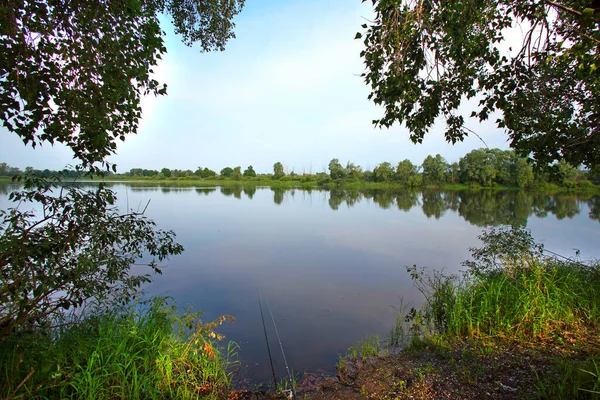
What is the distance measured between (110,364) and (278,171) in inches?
2655

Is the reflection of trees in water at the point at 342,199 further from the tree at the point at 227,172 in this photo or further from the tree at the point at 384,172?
the tree at the point at 227,172

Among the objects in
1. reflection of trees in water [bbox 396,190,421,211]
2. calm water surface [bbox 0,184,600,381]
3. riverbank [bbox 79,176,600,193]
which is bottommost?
calm water surface [bbox 0,184,600,381]

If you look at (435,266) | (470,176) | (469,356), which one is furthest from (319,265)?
(470,176)

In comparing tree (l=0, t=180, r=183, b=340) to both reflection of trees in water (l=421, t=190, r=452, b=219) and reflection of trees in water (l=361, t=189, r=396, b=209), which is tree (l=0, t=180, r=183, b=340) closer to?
reflection of trees in water (l=421, t=190, r=452, b=219)

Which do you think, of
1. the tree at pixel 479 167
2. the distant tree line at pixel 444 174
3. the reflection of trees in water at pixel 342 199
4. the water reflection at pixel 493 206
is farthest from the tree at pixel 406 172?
the water reflection at pixel 493 206

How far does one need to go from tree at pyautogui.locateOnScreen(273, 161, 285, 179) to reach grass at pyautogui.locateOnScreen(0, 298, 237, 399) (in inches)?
2586

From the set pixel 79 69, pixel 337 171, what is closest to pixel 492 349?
pixel 79 69

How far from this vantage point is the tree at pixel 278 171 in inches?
2709

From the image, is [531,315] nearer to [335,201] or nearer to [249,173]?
[335,201]

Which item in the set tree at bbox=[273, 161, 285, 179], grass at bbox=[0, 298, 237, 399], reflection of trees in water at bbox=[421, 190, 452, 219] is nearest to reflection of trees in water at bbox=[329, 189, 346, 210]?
reflection of trees in water at bbox=[421, 190, 452, 219]

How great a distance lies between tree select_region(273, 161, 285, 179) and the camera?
68812 mm

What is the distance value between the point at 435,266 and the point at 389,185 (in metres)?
47.8

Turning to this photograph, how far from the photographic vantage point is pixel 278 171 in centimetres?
6925

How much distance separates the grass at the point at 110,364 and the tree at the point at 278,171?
215 feet
